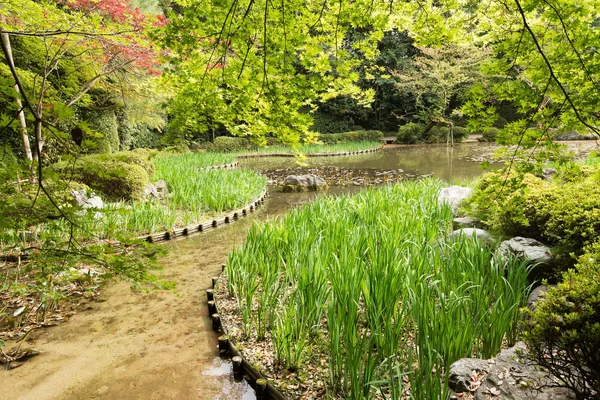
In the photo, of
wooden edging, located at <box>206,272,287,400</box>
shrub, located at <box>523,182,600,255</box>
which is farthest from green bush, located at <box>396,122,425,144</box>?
wooden edging, located at <box>206,272,287,400</box>

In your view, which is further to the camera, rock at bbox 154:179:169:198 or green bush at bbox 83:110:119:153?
green bush at bbox 83:110:119:153

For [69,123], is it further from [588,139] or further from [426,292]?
[588,139]

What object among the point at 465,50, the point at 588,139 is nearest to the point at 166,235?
the point at 465,50

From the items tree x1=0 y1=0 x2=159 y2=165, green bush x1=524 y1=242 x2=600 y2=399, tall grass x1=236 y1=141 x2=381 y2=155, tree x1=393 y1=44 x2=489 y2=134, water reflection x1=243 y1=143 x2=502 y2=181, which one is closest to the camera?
green bush x1=524 y1=242 x2=600 y2=399

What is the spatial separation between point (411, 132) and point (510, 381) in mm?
21033

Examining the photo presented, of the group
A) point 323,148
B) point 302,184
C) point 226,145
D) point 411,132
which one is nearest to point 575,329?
point 302,184

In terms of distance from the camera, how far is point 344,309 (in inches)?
91.3

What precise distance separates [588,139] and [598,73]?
2187cm

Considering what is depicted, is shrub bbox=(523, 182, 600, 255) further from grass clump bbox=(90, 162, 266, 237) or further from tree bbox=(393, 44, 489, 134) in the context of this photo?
tree bbox=(393, 44, 489, 134)

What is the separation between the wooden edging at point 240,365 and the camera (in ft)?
7.77

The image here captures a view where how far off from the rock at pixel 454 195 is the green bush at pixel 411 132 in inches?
652

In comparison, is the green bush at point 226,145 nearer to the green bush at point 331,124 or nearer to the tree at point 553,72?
the green bush at point 331,124

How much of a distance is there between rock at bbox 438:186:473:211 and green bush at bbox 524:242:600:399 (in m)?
3.59

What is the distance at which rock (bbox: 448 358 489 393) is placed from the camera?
191cm
